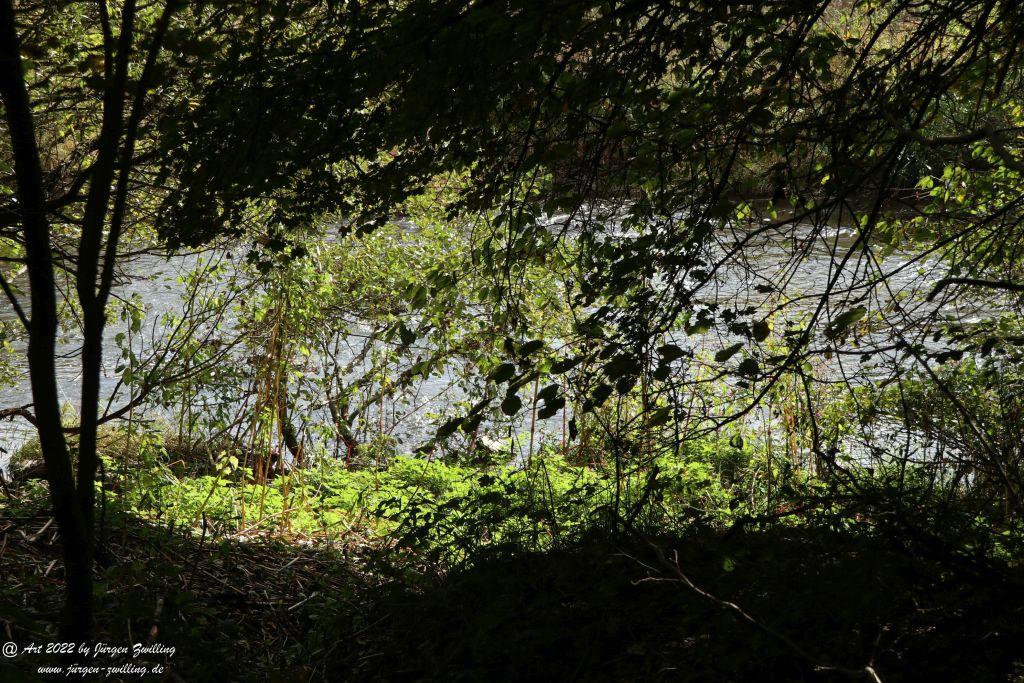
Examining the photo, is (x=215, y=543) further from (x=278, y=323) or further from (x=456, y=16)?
(x=456, y=16)

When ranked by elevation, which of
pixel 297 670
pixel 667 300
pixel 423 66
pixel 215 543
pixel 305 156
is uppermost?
pixel 423 66

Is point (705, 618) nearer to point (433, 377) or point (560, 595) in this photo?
point (560, 595)

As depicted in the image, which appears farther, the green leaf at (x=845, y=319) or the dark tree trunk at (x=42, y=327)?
the dark tree trunk at (x=42, y=327)

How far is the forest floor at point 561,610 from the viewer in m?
2.44

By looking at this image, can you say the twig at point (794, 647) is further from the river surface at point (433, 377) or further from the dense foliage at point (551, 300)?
the river surface at point (433, 377)

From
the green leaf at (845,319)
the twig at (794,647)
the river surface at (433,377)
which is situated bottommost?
the twig at (794,647)

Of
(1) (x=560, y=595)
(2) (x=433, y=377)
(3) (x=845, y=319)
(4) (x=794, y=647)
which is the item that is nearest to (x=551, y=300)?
(1) (x=560, y=595)

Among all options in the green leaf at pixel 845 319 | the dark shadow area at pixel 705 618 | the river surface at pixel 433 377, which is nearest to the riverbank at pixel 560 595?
the dark shadow area at pixel 705 618

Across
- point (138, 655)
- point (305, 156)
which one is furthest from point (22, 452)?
point (305, 156)

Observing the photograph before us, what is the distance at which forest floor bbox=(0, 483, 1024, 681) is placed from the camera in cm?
244

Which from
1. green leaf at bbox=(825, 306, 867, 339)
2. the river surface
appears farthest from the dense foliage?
the river surface

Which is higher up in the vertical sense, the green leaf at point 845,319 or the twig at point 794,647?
the green leaf at point 845,319

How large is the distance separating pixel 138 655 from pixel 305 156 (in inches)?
78.2

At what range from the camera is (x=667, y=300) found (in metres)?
2.80
